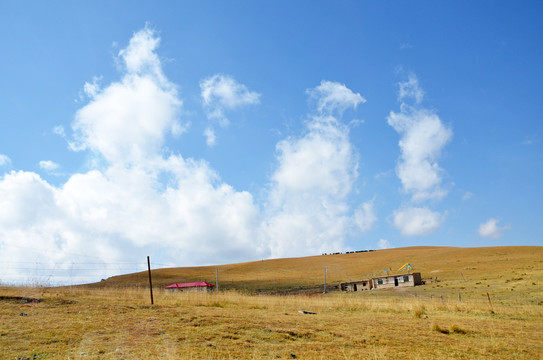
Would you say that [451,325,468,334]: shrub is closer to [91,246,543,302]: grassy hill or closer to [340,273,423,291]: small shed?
[91,246,543,302]: grassy hill

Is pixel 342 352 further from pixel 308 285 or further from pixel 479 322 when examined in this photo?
pixel 308 285

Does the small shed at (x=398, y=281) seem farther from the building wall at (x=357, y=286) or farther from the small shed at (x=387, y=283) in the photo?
the building wall at (x=357, y=286)

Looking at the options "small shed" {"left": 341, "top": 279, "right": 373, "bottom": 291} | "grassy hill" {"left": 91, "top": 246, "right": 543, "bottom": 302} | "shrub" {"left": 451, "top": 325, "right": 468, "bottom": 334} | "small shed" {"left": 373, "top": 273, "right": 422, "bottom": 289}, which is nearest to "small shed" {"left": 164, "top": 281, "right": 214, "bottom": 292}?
"grassy hill" {"left": 91, "top": 246, "right": 543, "bottom": 302}

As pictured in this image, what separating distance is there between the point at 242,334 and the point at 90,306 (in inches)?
375

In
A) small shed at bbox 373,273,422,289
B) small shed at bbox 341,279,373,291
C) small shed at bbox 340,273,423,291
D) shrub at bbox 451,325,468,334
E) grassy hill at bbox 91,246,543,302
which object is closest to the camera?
shrub at bbox 451,325,468,334

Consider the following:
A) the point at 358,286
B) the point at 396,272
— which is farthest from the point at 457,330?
the point at 396,272

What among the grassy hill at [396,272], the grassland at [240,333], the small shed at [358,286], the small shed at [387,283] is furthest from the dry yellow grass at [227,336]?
the small shed at [358,286]

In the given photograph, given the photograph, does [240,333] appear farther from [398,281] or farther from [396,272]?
[396,272]

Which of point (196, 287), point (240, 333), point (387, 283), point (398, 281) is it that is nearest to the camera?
point (240, 333)

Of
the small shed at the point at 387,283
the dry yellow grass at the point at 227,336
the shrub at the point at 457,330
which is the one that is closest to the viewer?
the dry yellow grass at the point at 227,336

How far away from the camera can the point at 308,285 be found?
6638cm

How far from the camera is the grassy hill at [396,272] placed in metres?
46.1

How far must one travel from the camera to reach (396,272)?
7512 cm

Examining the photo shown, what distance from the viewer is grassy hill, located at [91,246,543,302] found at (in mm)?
46141
